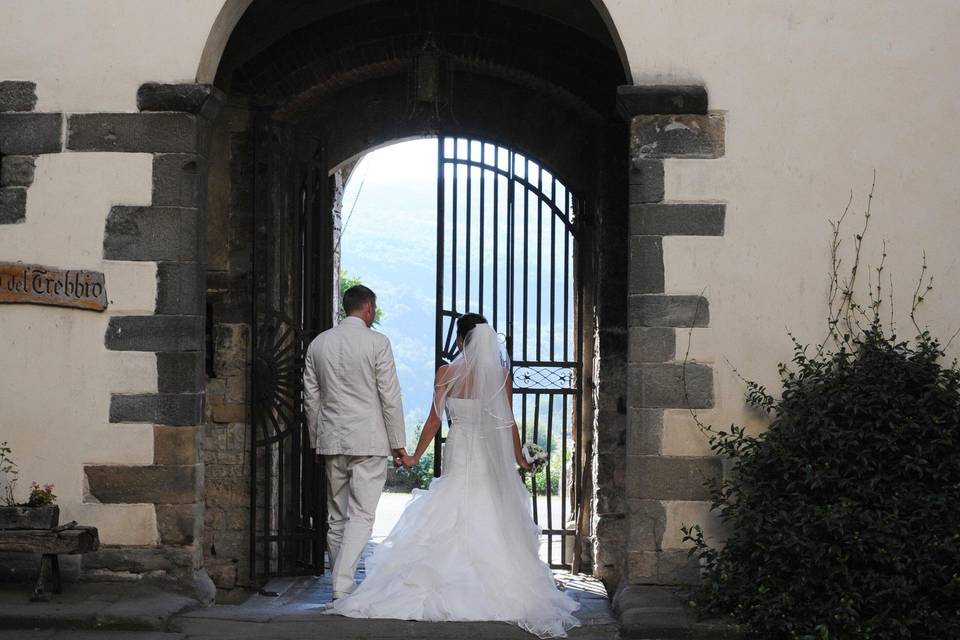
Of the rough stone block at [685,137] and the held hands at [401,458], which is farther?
the held hands at [401,458]

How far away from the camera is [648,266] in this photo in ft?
19.1

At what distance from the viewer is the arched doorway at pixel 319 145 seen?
7594 millimetres

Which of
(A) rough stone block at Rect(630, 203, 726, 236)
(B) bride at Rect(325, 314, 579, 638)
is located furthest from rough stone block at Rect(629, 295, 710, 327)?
(B) bride at Rect(325, 314, 579, 638)

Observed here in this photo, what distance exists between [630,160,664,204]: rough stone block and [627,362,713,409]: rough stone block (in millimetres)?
772

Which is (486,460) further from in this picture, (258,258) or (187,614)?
(258,258)

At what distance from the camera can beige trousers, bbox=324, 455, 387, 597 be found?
19.8 feet

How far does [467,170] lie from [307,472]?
209 cm

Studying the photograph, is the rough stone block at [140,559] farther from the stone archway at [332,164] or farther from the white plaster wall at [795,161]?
the white plaster wall at [795,161]

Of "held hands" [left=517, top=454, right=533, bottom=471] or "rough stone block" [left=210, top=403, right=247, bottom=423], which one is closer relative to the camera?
"held hands" [left=517, top=454, right=533, bottom=471]

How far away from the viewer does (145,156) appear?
596 cm

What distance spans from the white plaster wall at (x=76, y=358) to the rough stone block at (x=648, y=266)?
2251 mm

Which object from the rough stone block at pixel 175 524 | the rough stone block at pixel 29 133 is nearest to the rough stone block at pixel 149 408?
the rough stone block at pixel 175 524

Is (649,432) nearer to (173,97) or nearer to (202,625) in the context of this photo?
(202,625)

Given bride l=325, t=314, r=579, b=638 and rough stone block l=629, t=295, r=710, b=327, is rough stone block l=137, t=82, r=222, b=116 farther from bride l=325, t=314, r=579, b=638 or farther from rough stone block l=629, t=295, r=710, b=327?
rough stone block l=629, t=295, r=710, b=327
